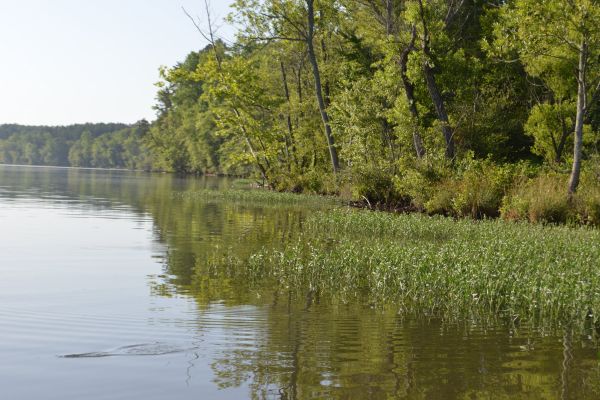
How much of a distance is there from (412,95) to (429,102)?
381cm

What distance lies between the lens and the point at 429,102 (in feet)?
122

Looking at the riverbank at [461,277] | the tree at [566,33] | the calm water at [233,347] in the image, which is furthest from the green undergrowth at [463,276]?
the tree at [566,33]

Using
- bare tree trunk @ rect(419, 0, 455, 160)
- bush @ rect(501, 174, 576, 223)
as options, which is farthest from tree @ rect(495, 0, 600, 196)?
bare tree trunk @ rect(419, 0, 455, 160)

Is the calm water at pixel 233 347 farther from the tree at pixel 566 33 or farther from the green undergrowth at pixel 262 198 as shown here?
the green undergrowth at pixel 262 198

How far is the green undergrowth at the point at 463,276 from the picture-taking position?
9.49 meters

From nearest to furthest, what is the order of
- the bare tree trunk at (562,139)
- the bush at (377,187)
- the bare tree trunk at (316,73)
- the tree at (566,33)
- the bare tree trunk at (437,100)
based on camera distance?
the tree at (566,33) → the bush at (377,187) → the bare tree trunk at (437,100) → the bare tree trunk at (562,139) → the bare tree trunk at (316,73)

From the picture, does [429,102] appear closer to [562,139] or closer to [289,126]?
Result: [562,139]

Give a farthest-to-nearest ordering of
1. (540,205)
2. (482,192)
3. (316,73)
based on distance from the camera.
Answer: (316,73) < (482,192) < (540,205)

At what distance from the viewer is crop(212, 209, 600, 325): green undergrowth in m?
9.49

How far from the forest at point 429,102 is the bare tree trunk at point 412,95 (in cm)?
7

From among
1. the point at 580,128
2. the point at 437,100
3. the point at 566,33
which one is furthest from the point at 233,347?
the point at 437,100

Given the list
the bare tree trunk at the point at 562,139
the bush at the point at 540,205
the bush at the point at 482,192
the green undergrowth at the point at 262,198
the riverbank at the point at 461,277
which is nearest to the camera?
the riverbank at the point at 461,277

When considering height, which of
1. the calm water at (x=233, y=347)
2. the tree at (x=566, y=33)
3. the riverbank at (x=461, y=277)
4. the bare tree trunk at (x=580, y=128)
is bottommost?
the calm water at (x=233, y=347)

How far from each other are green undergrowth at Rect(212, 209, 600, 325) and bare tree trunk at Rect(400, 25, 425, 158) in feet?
52.6
